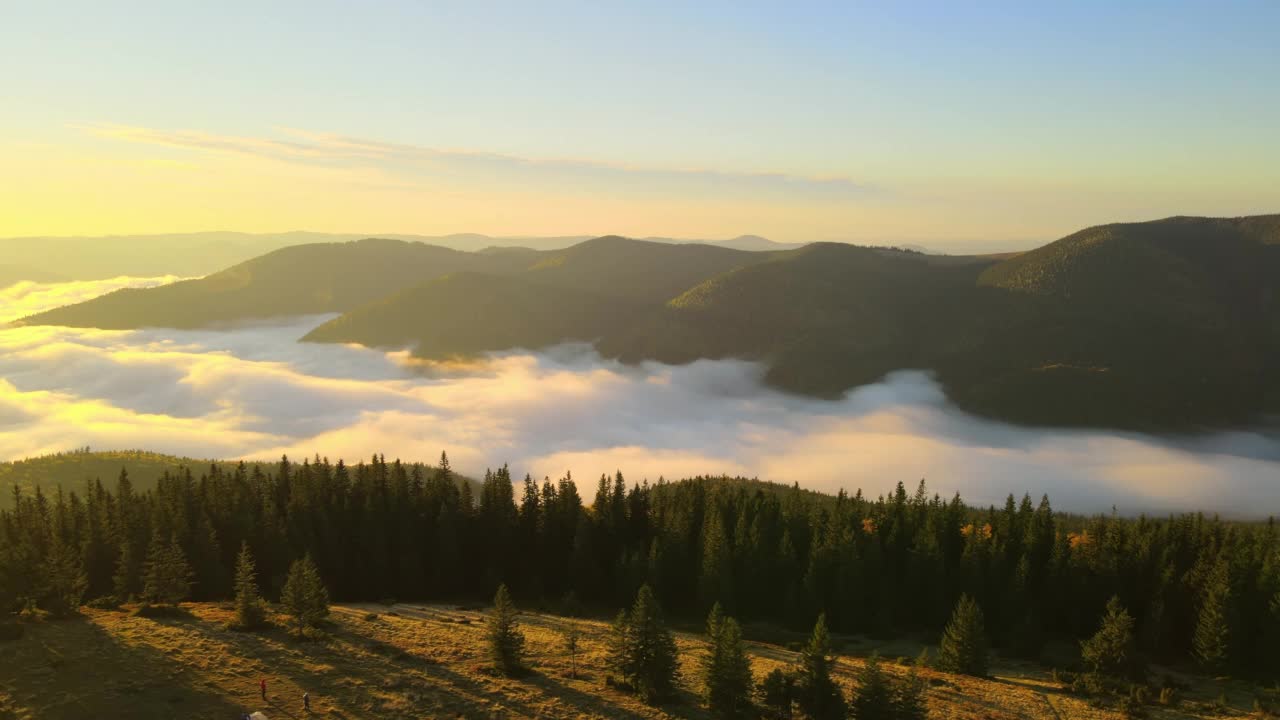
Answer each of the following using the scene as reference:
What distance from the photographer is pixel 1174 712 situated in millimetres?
64312

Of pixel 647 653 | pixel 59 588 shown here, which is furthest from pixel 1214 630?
pixel 59 588

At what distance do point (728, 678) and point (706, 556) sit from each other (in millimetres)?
49598

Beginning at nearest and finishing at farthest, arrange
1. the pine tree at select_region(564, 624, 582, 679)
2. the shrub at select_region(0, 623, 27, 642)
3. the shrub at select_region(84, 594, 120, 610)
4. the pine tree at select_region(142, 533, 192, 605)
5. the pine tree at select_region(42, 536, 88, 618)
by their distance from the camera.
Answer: the shrub at select_region(0, 623, 27, 642) < the pine tree at select_region(564, 624, 582, 679) < the pine tree at select_region(42, 536, 88, 618) < the pine tree at select_region(142, 533, 192, 605) < the shrub at select_region(84, 594, 120, 610)

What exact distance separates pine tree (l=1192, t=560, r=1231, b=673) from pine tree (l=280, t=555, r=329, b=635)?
3919 inches

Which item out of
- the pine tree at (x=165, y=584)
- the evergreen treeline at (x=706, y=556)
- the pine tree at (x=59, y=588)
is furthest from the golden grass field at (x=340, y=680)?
the evergreen treeline at (x=706, y=556)

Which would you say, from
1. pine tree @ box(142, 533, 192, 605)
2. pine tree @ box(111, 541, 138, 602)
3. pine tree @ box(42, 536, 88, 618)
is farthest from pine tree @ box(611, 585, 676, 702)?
pine tree @ box(111, 541, 138, 602)

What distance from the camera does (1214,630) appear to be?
7962 centimetres

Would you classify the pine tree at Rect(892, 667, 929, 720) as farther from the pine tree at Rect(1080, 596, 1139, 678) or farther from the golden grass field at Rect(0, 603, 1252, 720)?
the pine tree at Rect(1080, 596, 1139, 678)

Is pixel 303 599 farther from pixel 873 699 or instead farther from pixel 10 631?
pixel 873 699

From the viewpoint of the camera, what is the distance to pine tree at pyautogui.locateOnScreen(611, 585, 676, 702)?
2233 inches

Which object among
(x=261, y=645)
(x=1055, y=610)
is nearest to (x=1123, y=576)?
(x=1055, y=610)

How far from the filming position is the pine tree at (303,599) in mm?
64562

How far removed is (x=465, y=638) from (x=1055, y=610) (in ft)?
271

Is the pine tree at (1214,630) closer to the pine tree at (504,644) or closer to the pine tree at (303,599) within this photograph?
the pine tree at (504,644)
